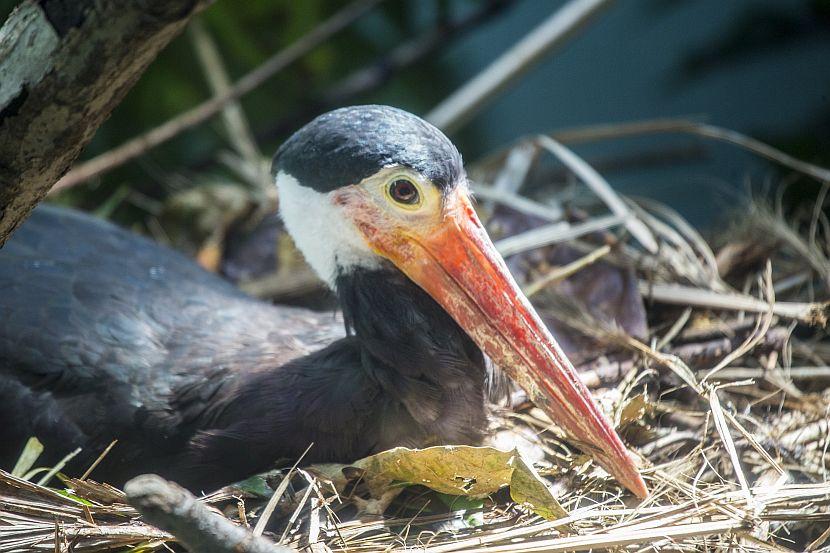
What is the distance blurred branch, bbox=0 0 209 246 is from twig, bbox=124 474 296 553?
54 cm

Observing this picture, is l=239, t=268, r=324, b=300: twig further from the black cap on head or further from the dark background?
the black cap on head

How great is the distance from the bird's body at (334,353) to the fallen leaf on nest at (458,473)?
9 cm

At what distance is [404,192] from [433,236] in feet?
0.41

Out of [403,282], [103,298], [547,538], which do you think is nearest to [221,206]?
[103,298]

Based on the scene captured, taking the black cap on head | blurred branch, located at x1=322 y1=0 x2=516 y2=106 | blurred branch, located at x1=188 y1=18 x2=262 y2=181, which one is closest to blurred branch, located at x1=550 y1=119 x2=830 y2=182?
blurred branch, located at x1=322 y1=0 x2=516 y2=106

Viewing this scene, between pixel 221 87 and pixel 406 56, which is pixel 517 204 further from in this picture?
pixel 221 87

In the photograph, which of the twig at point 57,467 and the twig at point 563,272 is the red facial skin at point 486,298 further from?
the twig at point 57,467

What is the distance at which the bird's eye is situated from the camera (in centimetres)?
177

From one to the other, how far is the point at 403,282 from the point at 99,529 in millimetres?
805

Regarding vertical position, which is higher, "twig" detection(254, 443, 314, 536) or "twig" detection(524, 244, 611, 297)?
"twig" detection(524, 244, 611, 297)

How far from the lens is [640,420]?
2023mm

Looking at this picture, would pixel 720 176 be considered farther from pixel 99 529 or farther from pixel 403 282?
pixel 99 529

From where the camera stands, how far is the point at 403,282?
1.91 m

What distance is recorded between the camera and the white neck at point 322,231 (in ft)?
6.13
